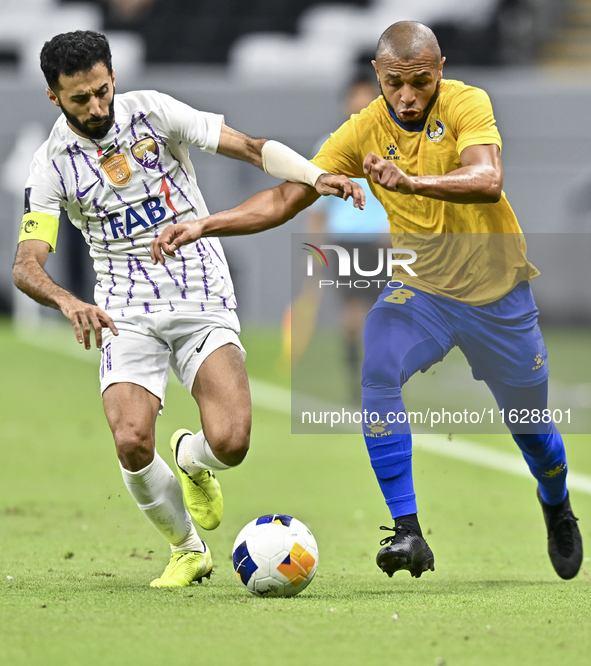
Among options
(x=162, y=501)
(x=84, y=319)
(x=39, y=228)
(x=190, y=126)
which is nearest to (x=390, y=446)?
(x=162, y=501)

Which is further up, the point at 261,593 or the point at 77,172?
the point at 77,172

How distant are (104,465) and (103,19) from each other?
1653 cm

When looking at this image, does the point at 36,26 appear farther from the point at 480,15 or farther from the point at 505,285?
the point at 505,285

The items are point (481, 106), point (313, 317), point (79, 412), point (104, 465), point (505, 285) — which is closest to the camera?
point (481, 106)

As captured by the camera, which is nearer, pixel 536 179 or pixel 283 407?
pixel 283 407

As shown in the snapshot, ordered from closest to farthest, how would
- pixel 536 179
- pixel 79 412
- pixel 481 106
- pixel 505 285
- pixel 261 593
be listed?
pixel 261 593 < pixel 481 106 < pixel 505 285 < pixel 79 412 < pixel 536 179

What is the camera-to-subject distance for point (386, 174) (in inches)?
159

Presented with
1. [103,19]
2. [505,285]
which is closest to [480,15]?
[103,19]

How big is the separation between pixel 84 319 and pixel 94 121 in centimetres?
89

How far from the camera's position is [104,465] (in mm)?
8258

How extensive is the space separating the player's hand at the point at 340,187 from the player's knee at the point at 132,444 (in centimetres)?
123

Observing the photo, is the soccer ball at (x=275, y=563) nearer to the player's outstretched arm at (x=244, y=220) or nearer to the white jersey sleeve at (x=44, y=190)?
the player's outstretched arm at (x=244, y=220)

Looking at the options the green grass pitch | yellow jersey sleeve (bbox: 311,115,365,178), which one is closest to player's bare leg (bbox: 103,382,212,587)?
the green grass pitch

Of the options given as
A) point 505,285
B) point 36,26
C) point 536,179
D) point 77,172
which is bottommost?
point 505,285
